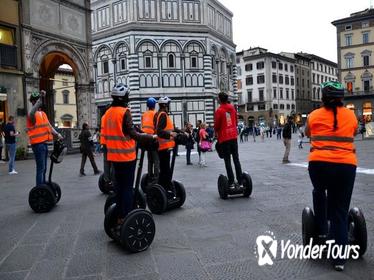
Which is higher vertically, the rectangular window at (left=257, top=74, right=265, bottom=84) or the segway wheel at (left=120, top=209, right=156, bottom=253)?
the rectangular window at (left=257, top=74, right=265, bottom=84)

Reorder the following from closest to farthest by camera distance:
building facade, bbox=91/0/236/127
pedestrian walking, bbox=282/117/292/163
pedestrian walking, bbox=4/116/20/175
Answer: pedestrian walking, bbox=4/116/20/175 < pedestrian walking, bbox=282/117/292/163 < building facade, bbox=91/0/236/127

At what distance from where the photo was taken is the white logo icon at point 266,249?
417cm

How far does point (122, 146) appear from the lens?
4.70m

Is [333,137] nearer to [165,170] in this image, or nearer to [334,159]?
[334,159]

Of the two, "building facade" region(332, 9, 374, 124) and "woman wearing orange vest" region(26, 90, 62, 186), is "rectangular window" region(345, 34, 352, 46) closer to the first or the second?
"building facade" region(332, 9, 374, 124)

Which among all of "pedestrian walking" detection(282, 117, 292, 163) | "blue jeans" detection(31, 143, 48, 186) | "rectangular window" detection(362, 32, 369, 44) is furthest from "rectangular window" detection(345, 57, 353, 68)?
"blue jeans" detection(31, 143, 48, 186)

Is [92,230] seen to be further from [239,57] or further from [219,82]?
[239,57]

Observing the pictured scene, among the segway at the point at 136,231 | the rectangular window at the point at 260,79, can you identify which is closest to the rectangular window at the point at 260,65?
the rectangular window at the point at 260,79

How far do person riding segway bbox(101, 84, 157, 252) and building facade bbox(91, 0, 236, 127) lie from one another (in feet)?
137

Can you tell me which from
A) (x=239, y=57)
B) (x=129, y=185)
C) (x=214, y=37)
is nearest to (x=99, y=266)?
(x=129, y=185)

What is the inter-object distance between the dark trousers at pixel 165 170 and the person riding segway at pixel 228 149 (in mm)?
1237

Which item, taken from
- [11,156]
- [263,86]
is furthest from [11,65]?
[263,86]

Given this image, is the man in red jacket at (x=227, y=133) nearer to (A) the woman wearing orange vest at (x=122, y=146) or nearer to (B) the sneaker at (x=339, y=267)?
(A) the woman wearing orange vest at (x=122, y=146)

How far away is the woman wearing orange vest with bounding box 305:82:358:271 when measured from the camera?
12.9 ft
